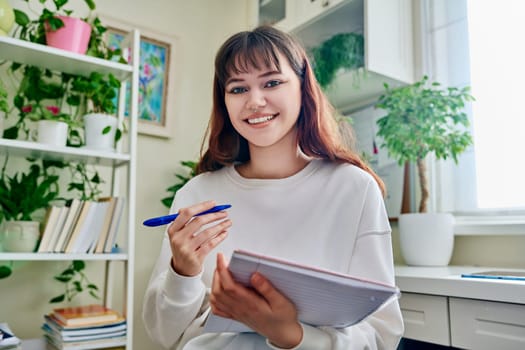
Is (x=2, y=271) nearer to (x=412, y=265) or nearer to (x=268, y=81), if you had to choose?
(x=268, y=81)

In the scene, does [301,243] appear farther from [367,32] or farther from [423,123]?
[367,32]

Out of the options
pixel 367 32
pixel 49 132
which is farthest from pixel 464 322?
pixel 49 132

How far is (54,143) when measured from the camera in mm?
1569

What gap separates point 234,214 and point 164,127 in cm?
129

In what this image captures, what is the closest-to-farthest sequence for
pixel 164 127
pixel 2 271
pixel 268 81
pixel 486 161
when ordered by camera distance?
pixel 268 81
pixel 2 271
pixel 486 161
pixel 164 127

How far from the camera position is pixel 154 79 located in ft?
7.37

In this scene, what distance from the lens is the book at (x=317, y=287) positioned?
61cm

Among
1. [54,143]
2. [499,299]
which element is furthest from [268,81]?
[54,143]

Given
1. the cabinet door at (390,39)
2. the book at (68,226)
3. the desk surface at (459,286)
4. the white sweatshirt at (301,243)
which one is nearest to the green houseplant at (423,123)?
the cabinet door at (390,39)

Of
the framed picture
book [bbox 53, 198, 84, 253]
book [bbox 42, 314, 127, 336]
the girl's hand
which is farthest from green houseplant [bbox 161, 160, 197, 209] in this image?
the girl's hand

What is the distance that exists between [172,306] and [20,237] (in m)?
0.87

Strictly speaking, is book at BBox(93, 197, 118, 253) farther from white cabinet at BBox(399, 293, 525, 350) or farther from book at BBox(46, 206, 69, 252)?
white cabinet at BBox(399, 293, 525, 350)

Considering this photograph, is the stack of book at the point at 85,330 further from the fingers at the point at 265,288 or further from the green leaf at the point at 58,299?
the fingers at the point at 265,288

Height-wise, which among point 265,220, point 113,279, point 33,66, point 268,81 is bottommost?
point 113,279
